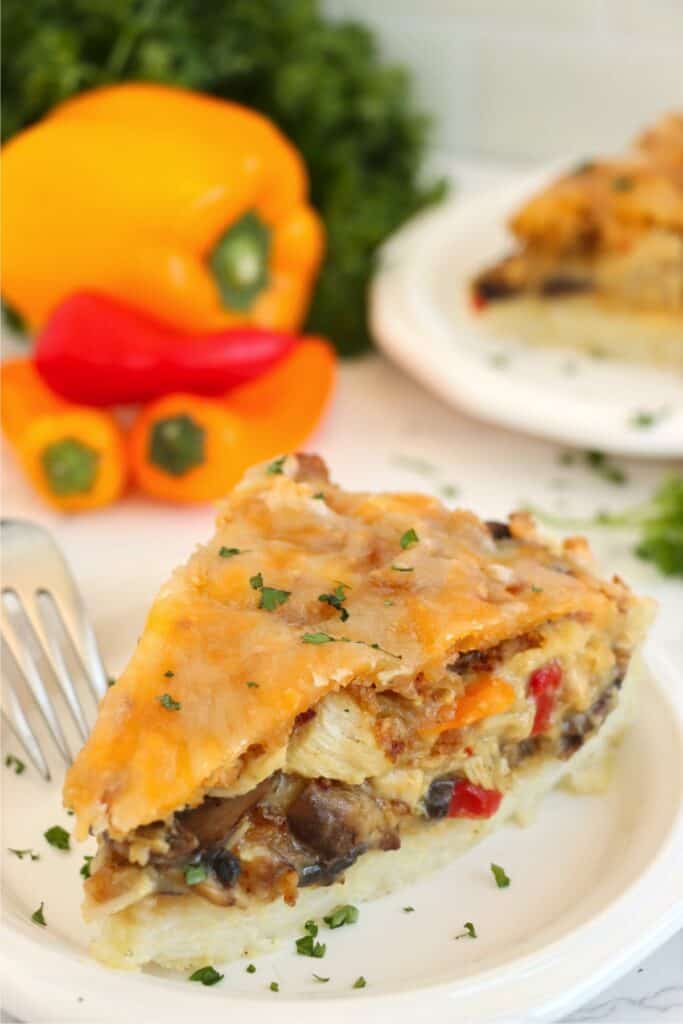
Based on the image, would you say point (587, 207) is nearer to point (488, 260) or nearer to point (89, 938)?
point (488, 260)

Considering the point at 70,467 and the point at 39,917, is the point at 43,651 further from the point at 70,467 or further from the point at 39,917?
the point at 70,467

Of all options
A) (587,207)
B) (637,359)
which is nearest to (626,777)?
(637,359)

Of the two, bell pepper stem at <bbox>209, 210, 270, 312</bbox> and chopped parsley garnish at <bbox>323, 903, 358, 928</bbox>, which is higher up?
chopped parsley garnish at <bbox>323, 903, 358, 928</bbox>

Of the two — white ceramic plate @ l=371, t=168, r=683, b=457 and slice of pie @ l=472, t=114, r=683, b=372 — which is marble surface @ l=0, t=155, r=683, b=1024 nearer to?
white ceramic plate @ l=371, t=168, r=683, b=457

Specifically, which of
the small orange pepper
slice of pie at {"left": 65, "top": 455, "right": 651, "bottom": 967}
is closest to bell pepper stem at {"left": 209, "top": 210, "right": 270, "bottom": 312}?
the small orange pepper

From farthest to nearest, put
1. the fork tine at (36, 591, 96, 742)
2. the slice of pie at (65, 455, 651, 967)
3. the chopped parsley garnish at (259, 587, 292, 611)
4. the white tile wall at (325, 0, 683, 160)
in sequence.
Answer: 1. the white tile wall at (325, 0, 683, 160)
2. the fork tine at (36, 591, 96, 742)
3. the chopped parsley garnish at (259, 587, 292, 611)
4. the slice of pie at (65, 455, 651, 967)

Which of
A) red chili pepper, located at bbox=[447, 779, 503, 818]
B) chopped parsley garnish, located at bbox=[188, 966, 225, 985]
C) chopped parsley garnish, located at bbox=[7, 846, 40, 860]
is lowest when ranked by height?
red chili pepper, located at bbox=[447, 779, 503, 818]
